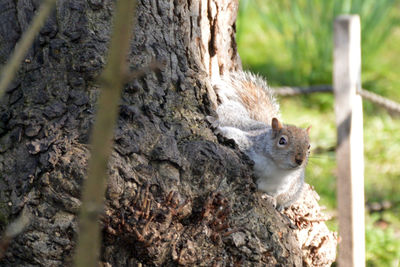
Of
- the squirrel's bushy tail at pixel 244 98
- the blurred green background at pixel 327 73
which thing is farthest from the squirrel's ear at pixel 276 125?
the blurred green background at pixel 327 73

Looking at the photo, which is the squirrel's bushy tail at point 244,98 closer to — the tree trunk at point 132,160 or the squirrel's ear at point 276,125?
the squirrel's ear at point 276,125

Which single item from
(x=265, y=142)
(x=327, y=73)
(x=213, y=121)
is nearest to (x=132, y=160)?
(x=213, y=121)

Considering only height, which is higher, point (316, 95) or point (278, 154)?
point (316, 95)

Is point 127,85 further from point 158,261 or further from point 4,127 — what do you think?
point 158,261

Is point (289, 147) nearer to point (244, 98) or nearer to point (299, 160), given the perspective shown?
point (299, 160)

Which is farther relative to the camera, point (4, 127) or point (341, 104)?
point (341, 104)

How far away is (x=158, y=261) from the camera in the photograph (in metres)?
1.41

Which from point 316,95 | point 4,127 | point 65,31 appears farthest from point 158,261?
point 316,95

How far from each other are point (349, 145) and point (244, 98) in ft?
1.84

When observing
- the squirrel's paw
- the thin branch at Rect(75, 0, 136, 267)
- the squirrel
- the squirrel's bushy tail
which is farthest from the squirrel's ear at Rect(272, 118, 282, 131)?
the thin branch at Rect(75, 0, 136, 267)

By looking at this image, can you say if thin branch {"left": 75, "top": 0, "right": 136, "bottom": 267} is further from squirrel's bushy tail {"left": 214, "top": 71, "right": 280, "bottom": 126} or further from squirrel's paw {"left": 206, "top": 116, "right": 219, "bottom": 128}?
squirrel's bushy tail {"left": 214, "top": 71, "right": 280, "bottom": 126}

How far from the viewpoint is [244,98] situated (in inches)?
83.2

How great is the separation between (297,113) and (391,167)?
742 millimetres

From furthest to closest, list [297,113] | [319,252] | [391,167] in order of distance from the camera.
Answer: [297,113], [391,167], [319,252]
